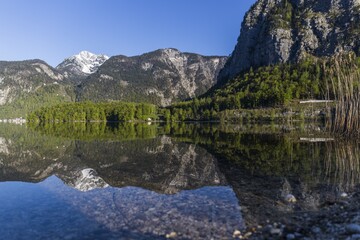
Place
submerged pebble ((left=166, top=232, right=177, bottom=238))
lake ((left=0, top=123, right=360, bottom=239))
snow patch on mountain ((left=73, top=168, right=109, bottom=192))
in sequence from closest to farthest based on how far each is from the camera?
1. submerged pebble ((left=166, top=232, right=177, bottom=238))
2. lake ((left=0, top=123, right=360, bottom=239))
3. snow patch on mountain ((left=73, top=168, right=109, bottom=192))

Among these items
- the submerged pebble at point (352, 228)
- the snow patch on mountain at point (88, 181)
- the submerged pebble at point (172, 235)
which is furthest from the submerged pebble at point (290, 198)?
the snow patch on mountain at point (88, 181)

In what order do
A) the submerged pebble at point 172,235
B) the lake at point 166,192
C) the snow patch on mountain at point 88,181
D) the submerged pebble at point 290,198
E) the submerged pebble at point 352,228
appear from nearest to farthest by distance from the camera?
the submerged pebble at point 352,228 → the submerged pebble at point 172,235 → the lake at point 166,192 → the submerged pebble at point 290,198 → the snow patch on mountain at point 88,181

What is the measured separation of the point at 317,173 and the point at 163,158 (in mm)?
19832

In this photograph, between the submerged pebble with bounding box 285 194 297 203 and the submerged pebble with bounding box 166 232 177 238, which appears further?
the submerged pebble with bounding box 285 194 297 203

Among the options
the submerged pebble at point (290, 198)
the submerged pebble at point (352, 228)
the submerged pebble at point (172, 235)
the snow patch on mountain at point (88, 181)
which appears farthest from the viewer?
the snow patch on mountain at point (88, 181)

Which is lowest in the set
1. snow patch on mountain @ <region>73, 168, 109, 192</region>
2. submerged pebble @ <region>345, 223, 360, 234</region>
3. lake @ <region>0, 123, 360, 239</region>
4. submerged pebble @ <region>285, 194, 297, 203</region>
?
snow patch on mountain @ <region>73, 168, 109, 192</region>

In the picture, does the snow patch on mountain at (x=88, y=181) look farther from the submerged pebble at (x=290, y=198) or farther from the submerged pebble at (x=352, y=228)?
the submerged pebble at (x=352, y=228)

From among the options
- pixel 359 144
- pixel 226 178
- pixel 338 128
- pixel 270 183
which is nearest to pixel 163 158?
pixel 226 178

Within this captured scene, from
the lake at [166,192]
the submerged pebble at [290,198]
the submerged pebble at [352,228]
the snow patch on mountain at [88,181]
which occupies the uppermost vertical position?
the submerged pebble at [352,228]

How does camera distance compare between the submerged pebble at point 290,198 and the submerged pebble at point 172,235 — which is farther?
the submerged pebble at point 290,198

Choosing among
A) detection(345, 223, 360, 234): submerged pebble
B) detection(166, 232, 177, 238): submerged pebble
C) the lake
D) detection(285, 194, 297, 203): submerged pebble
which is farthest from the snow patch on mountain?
detection(345, 223, 360, 234): submerged pebble

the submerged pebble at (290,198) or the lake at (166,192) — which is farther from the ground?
the submerged pebble at (290,198)

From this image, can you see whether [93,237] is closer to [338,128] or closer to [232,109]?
[338,128]

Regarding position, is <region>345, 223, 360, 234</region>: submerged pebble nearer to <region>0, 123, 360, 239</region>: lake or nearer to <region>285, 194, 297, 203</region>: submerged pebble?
<region>0, 123, 360, 239</region>: lake
